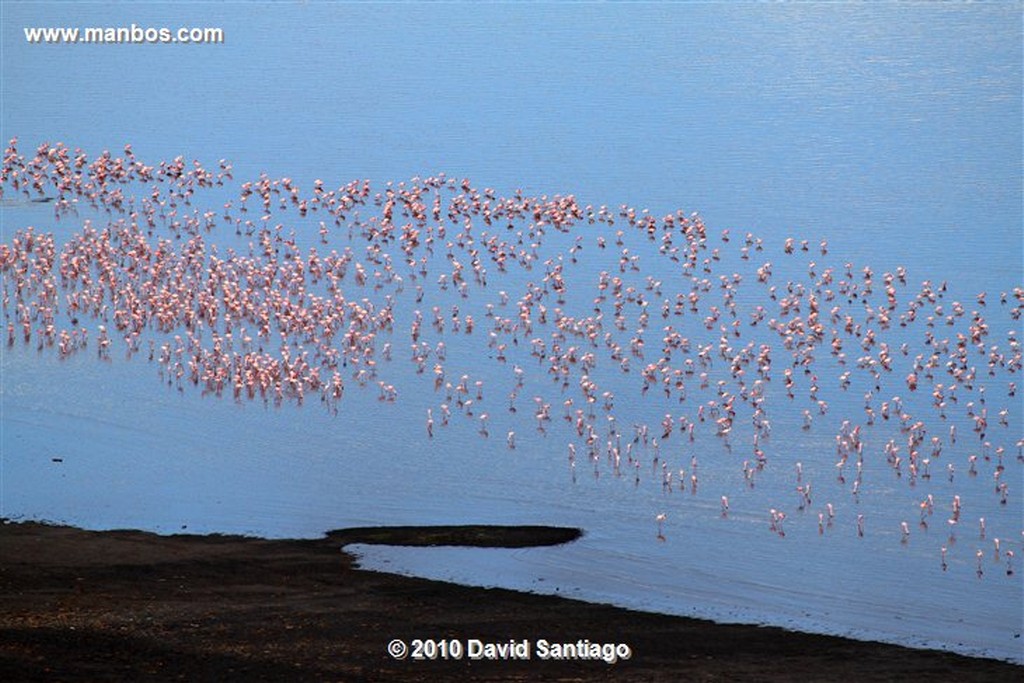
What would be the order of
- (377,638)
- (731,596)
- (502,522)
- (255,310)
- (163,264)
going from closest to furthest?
(377,638) → (731,596) → (502,522) → (255,310) → (163,264)

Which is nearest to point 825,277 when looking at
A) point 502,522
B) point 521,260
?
point 521,260

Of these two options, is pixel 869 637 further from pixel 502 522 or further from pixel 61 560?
pixel 61 560

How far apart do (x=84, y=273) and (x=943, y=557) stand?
1405 cm

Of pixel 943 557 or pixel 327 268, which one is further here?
pixel 327 268

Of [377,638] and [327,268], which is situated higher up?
[327,268]

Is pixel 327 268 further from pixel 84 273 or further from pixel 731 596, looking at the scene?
pixel 731 596

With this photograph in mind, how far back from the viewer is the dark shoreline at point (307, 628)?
54.7 feet

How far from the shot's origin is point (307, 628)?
57.7 feet

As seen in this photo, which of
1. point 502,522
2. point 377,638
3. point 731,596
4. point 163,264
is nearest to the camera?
point 377,638

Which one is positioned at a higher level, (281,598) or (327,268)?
(327,268)

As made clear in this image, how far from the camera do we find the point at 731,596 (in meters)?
18.9

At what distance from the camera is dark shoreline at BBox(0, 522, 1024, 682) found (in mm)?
16672

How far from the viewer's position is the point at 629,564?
774 inches

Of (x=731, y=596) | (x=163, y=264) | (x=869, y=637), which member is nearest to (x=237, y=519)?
(x=731, y=596)
